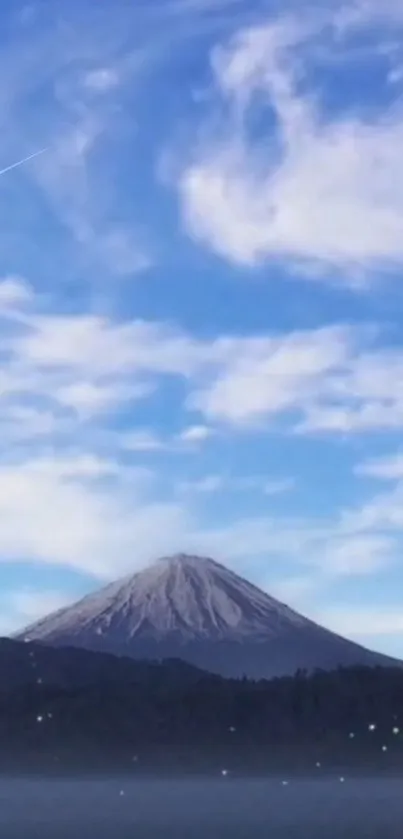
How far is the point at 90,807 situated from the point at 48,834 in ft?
233

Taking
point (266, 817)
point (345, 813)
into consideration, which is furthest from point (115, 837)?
point (345, 813)

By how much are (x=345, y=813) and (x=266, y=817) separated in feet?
41.7

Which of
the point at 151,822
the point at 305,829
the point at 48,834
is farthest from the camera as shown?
the point at 151,822

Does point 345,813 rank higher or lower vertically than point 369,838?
higher

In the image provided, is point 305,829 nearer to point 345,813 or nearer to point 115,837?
point 115,837

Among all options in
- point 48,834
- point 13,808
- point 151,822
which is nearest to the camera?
point 48,834

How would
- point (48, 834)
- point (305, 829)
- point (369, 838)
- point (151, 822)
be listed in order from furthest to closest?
point (151, 822), point (305, 829), point (48, 834), point (369, 838)

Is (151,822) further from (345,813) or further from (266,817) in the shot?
(345,813)

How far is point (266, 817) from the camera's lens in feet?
536

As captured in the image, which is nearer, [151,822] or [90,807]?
[151,822]

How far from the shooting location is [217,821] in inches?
6191

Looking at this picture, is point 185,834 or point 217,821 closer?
point 185,834

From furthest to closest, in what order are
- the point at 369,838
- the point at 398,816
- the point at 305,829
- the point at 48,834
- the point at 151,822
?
the point at 398,816, the point at 151,822, the point at 305,829, the point at 48,834, the point at 369,838

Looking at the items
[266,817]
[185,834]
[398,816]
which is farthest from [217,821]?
[185,834]
